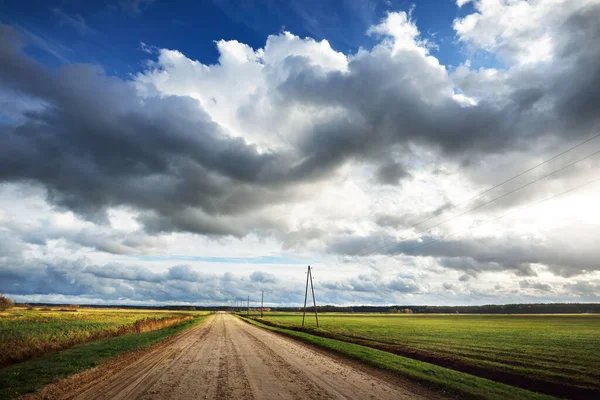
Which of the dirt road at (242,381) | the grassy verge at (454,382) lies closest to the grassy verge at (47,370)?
the dirt road at (242,381)

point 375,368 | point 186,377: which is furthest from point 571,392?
point 186,377

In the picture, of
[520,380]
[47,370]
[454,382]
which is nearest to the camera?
[454,382]

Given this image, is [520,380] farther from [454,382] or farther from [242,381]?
[242,381]

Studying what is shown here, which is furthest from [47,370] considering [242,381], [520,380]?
[520,380]

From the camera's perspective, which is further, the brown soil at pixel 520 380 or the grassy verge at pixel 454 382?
the brown soil at pixel 520 380

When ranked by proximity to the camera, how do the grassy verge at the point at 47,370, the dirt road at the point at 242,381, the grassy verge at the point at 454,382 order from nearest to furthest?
the dirt road at the point at 242,381 → the grassy verge at the point at 47,370 → the grassy verge at the point at 454,382

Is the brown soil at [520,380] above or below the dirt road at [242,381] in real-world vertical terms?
below

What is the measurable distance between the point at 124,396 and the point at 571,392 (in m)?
18.0

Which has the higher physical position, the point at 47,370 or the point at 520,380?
the point at 47,370

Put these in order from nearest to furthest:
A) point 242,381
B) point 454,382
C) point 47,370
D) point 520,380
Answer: point 242,381, point 454,382, point 47,370, point 520,380

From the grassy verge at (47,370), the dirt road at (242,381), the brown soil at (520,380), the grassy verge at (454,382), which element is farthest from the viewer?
the brown soil at (520,380)

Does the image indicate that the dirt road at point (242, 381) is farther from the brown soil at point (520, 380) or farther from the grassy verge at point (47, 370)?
the brown soil at point (520, 380)

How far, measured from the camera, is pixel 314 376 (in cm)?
1525

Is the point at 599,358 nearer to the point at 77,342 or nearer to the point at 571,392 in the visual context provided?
the point at 571,392
